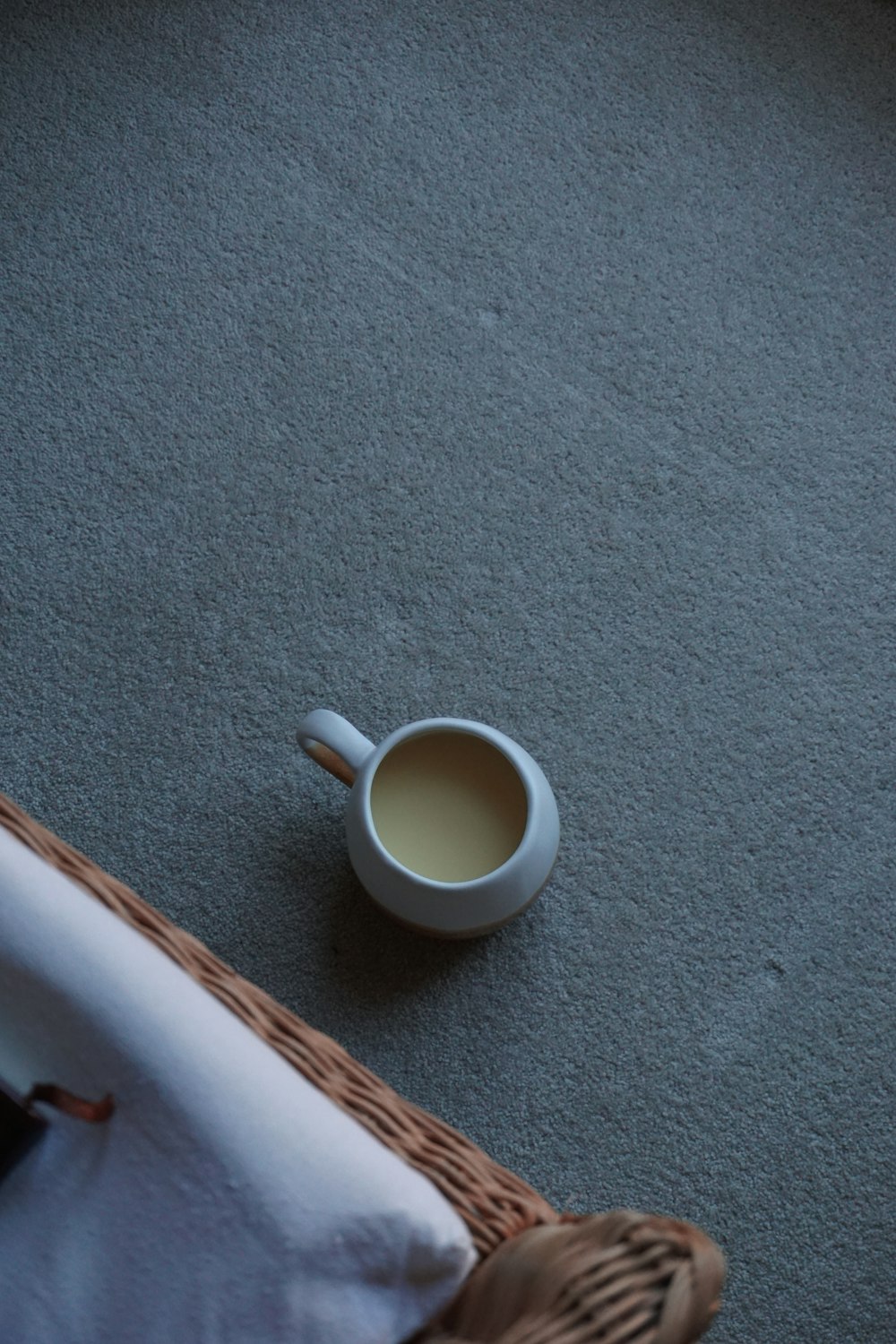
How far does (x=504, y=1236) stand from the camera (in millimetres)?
573

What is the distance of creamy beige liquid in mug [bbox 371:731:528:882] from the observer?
0.90m

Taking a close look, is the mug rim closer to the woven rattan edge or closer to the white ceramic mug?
the white ceramic mug

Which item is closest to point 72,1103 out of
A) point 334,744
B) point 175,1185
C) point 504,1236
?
point 175,1185

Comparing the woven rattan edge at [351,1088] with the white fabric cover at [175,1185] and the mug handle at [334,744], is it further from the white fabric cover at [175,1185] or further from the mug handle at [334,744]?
the mug handle at [334,744]

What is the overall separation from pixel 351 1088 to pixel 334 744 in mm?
344

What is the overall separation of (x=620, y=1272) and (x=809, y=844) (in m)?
0.56

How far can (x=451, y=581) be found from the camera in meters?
1.09

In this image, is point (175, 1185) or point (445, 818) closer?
point (175, 1185)

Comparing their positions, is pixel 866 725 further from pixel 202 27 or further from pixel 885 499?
pixel 202 27

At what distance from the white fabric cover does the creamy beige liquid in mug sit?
0.31 meters

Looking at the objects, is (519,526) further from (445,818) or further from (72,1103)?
(72,1103)

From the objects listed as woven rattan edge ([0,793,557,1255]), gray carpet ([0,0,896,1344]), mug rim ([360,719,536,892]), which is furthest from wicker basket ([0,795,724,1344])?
gray carpet ([0,0,896,1344])

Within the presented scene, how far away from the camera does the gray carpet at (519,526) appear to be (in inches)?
37.1

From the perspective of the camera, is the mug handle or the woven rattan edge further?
the mug handle
